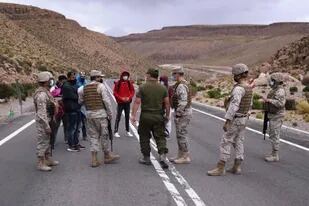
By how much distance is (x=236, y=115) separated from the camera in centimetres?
966

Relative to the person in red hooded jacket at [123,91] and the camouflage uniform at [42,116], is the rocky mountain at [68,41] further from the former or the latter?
the camouflage uniform at [42,116]

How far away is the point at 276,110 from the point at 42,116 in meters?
4.94

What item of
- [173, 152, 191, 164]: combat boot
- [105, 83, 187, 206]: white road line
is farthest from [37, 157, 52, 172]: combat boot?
[173, 152, 191, 164]: combat boot

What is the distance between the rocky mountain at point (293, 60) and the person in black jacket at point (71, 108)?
46.0 m

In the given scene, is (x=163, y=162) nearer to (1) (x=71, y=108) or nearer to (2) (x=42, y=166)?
(2) (x=42, y=166)

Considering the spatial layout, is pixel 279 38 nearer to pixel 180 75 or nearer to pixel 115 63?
pixel 115 63

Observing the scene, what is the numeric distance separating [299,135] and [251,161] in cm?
550

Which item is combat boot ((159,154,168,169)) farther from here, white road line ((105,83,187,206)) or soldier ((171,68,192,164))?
soldier ((171,68,192,164))

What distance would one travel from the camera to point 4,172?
9938 mm

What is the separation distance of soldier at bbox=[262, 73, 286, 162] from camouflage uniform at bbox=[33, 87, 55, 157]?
4588 millimetres

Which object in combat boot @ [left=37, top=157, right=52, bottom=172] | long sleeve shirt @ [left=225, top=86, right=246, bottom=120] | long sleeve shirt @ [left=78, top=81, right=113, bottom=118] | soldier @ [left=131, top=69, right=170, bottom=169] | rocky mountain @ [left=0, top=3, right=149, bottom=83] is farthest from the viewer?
rocky mountain @ [left=0, top=3, right=149, bottom=83]

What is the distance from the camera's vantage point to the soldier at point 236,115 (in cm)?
949

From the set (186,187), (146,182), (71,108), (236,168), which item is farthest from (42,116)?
(236,168)

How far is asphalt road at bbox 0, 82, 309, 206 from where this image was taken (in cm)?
789
